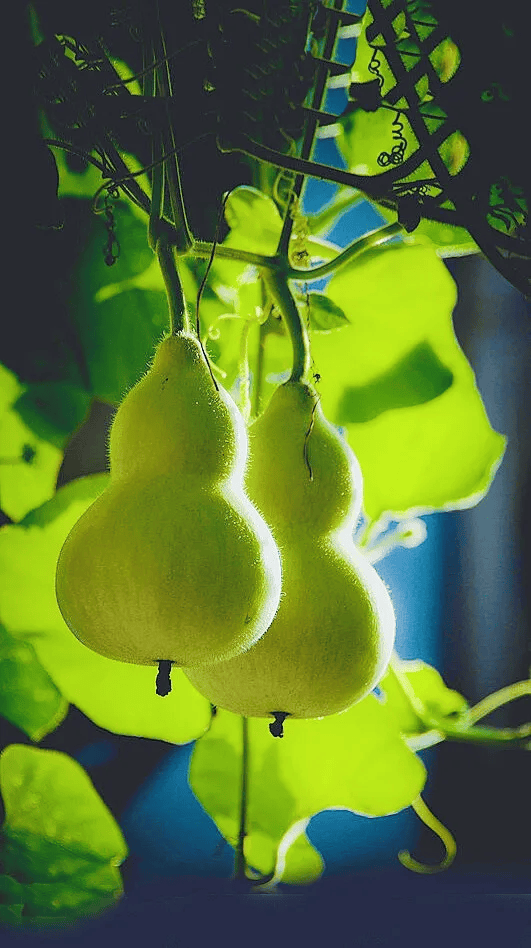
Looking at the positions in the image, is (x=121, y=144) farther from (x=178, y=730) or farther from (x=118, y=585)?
(x=178, y=730)

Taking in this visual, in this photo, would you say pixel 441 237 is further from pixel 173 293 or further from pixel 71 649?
pixel 71 649

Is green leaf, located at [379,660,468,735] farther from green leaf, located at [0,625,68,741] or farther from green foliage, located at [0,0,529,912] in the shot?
green leaf, located at [0,625,68,741]

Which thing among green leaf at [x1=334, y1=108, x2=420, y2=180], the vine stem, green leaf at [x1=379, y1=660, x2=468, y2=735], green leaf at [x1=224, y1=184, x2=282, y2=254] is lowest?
green leaf at [x1=379, y1=660, x2=468, y2=735]

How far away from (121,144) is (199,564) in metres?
0.22

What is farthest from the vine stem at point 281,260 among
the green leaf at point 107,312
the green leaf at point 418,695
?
the green leaf at point 418,695

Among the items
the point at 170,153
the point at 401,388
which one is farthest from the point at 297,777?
the point at 170,153

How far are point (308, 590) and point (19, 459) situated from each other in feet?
0.86

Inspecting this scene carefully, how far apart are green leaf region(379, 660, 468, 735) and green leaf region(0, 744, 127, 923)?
19cm

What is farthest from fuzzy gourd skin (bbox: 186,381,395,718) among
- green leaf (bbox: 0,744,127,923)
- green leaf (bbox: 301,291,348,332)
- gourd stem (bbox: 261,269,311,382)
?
green leaf (bbox: 0,744,127,923)

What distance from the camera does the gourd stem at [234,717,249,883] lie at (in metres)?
0.52

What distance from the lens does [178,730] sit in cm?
52

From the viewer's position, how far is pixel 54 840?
51 cm

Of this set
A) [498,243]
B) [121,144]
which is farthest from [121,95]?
[498,243]

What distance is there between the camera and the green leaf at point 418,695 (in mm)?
540
